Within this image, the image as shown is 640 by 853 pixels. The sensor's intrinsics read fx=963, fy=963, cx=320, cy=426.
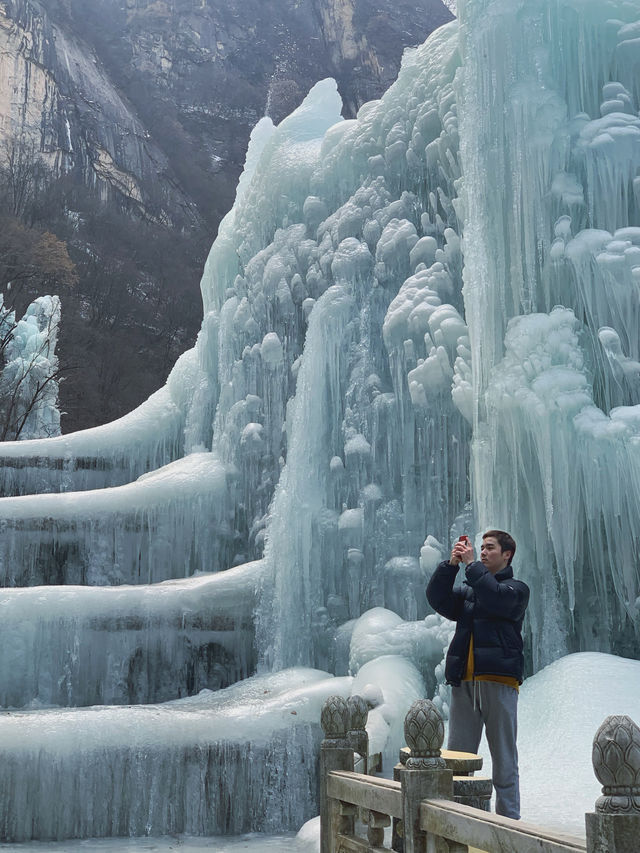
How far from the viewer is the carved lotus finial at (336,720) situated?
3.89 m

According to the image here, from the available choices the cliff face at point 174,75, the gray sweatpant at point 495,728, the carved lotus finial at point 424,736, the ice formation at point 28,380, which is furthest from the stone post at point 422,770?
the cliff face at point 174,75

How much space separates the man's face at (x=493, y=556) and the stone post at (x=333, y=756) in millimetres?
835

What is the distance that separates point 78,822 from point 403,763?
347cm

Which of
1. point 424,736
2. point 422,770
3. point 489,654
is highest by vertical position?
point 489,654

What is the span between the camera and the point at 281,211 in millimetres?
11023

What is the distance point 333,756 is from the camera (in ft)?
12.5

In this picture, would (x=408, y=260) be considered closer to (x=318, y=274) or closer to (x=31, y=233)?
(x=318, y=274)

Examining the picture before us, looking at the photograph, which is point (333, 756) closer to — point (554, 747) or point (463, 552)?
point (463, 552)

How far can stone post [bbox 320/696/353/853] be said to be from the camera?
3.77m

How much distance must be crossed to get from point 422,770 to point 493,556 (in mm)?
1034

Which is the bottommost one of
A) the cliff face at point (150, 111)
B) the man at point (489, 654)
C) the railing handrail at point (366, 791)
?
the railing handrail at point (366, 791)

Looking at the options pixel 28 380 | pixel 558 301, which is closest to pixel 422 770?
pixel 558 301

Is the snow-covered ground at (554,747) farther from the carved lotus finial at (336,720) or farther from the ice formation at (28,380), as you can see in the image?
the ice formation at (28,380)

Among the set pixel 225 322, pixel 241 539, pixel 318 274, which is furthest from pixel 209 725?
pixel 225 322
